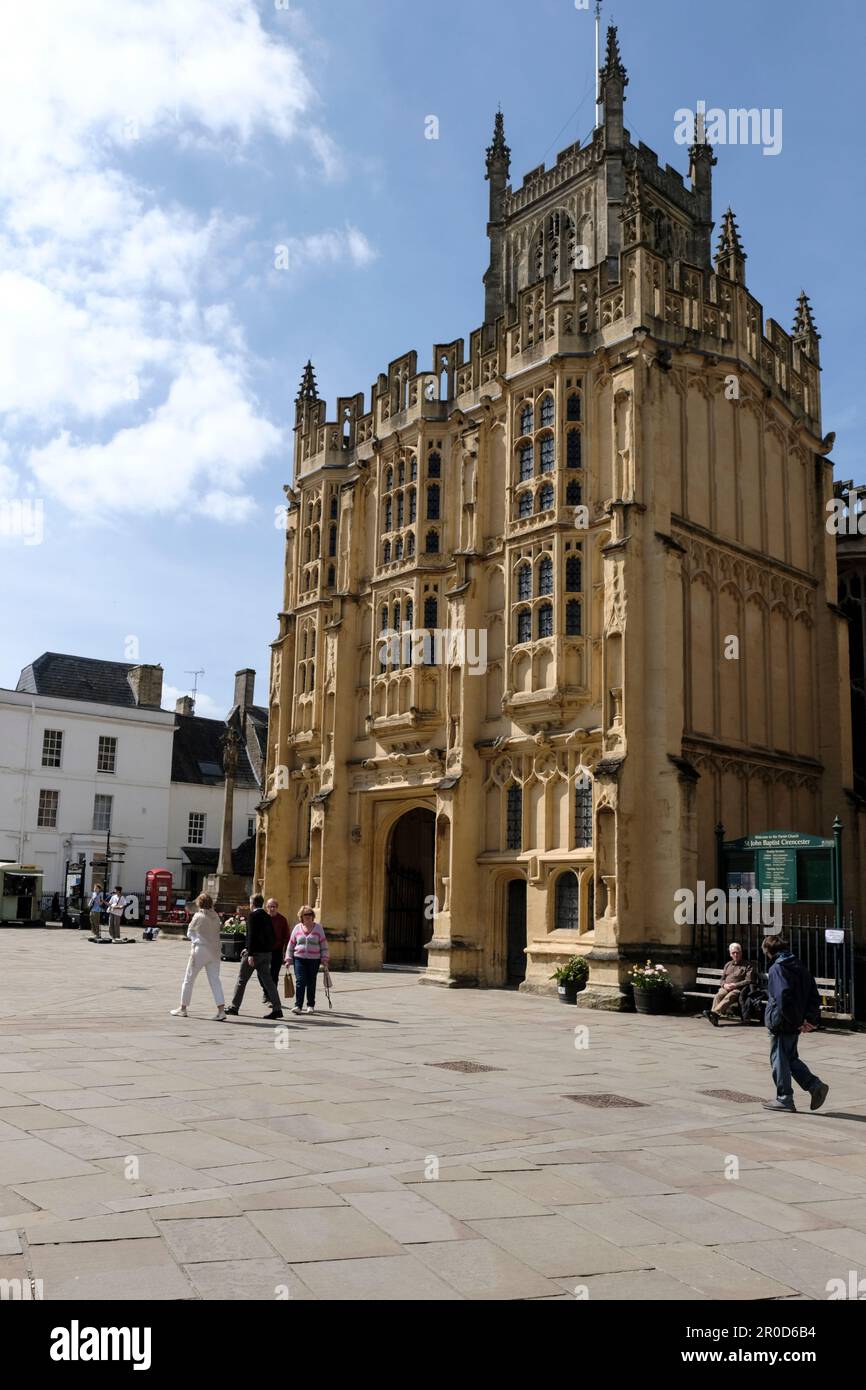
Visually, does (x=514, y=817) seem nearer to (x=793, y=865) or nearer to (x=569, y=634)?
(x=569, y=634)

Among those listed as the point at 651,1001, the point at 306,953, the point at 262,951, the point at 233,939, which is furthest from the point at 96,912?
the point at 262,951

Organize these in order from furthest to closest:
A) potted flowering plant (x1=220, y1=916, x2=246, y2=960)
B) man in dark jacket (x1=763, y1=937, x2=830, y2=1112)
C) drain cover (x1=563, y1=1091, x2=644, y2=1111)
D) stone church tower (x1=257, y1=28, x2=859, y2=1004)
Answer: potted flowering plant (x1=220, y1=916, x2=246, y2=960), stone church tower (x1=257, y1=28, x2=859, y2=1004), man in dark jacket (x1=763, y1=937, x2=830, y2=1112), drain cover (x1=563, y1=1091, x2=644, y2=1111)

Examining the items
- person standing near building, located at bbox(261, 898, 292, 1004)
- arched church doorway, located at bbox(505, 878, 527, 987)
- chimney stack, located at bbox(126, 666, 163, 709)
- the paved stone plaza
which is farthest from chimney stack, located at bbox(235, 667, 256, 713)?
the paved stone plaza

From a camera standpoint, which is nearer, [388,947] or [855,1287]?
[855,1287]

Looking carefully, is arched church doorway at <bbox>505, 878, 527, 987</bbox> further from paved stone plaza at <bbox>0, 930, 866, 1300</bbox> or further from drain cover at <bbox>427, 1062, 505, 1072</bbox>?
drain cover at <bbox>427, 1062, 505, 1072</bbox>

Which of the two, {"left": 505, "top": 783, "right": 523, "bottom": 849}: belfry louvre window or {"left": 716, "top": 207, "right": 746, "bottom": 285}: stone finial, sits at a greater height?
{"left": 716, "top": 207, "right": 746, "bottom": 285}: stone finial

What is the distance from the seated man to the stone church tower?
2.26 metres

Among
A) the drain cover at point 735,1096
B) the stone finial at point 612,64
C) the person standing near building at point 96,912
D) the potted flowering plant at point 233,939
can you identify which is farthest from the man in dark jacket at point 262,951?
the stone finial at point 612,64

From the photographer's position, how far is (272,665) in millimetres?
35500

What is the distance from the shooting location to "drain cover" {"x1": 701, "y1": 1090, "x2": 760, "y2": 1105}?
11569mm

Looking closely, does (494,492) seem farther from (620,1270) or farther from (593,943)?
(620,1270)
